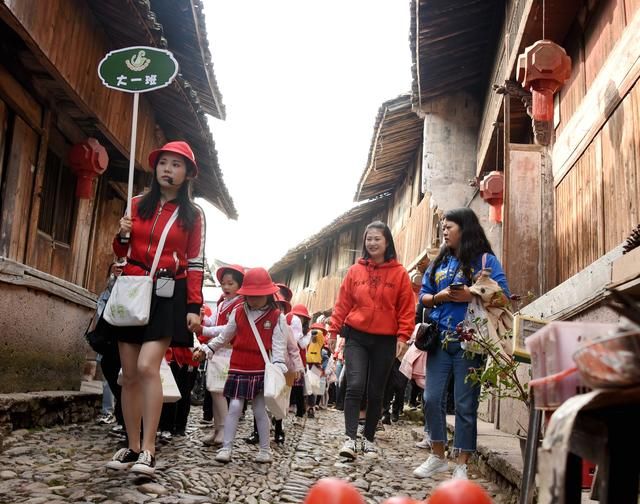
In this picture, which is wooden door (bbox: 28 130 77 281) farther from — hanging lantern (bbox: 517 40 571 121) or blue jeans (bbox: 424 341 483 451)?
hanging lantern (bbox: 517 40 571 121)

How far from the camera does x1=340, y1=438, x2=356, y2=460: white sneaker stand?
5.51 m

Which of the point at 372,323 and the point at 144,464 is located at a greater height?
the point at 372,323

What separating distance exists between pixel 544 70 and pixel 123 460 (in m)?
4.97

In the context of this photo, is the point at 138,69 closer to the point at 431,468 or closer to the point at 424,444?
the point at 431,468

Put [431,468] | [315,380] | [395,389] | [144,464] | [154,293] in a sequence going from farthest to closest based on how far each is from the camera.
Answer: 1. [315,380]
2. [395,389]
3. [431,468]
4. [154,293]
5. [144,464]

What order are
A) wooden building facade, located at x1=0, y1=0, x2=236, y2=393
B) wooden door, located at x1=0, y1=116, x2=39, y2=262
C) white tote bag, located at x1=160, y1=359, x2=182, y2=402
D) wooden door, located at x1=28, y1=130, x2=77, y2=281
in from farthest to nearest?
wooden door, located at x1=28, y1=130, x2=77, y2=281 < wooden door, located at x1=0, y1=116, x2=39, y2=262 < wooden building facade, located at x1=0, y1=0, x2=236, y2=393 < white tote bag, located at x1=160, y1=359, x2=182, y2=402

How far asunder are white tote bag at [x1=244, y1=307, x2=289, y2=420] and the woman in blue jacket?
1223mm

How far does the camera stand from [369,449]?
589 cm

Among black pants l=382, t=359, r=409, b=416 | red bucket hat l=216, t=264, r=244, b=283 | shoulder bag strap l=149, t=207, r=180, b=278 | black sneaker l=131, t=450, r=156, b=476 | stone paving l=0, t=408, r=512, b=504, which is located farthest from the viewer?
black pants l=382, t=359, r=409, b=416

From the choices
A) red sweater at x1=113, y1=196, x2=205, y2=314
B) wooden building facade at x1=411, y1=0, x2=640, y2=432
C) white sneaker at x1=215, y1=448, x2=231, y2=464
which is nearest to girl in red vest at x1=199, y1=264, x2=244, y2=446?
white sneaker at x1=215, y1=448, x2=231, y2=464

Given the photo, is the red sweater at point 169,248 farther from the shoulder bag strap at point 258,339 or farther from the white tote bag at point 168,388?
the shoulder bag strap at point 258,339

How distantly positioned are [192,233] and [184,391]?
259cm

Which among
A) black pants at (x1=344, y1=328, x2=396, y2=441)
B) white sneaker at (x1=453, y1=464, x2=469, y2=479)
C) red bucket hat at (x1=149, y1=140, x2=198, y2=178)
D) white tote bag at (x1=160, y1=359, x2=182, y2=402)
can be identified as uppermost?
red bucket hat at (x1=149, y1=140, x2=198, y2=178)

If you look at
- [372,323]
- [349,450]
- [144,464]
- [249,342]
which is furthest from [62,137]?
[144,464]
